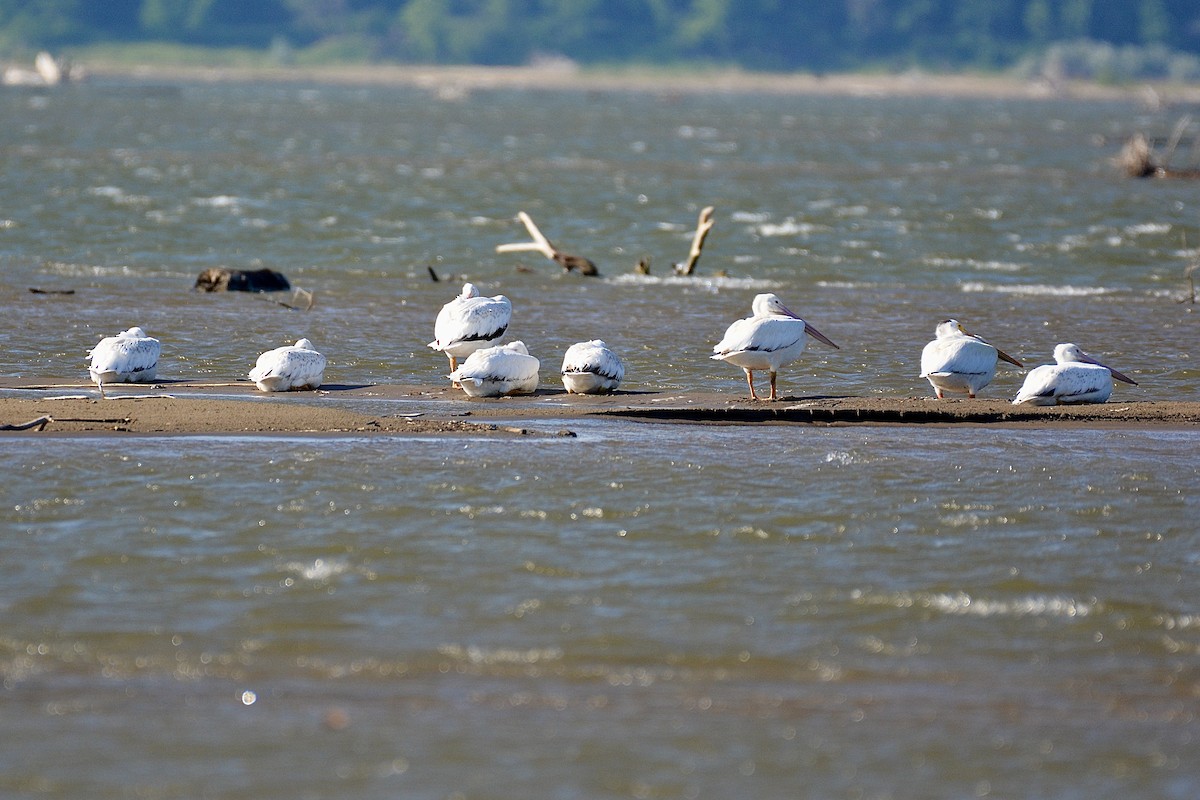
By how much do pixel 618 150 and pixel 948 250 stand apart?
30667 mm

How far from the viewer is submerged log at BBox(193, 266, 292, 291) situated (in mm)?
19844

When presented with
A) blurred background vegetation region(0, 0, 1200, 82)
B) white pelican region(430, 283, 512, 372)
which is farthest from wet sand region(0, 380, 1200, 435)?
blurred background vegetation region(0, 0, 1200, 82)

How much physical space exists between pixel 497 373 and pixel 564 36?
17526cm

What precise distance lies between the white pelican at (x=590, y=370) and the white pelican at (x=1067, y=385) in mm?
2857

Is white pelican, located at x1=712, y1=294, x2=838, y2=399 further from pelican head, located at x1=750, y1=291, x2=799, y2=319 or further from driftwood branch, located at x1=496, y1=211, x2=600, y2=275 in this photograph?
driftwood branch, located at x1=496, y1=211, x2=600, y2=275

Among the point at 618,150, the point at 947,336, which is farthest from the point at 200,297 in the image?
the point at 618,150

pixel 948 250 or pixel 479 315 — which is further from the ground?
pixel 479 315

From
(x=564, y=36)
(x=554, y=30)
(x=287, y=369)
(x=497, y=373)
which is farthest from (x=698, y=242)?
(x=554, y=30)

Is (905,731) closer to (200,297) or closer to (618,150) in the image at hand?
(200,297)

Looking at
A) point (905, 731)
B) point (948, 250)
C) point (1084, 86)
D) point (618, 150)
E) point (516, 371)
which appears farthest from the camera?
point (1084, 86)

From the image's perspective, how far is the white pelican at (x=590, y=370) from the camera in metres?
12.5

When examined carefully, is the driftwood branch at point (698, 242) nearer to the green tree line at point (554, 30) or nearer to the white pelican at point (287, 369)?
the white pelican at point (287, 369)

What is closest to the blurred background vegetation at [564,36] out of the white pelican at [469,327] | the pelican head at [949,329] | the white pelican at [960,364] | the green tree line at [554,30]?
the green tree line at [554,30]

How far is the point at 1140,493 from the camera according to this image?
9.73 meters
